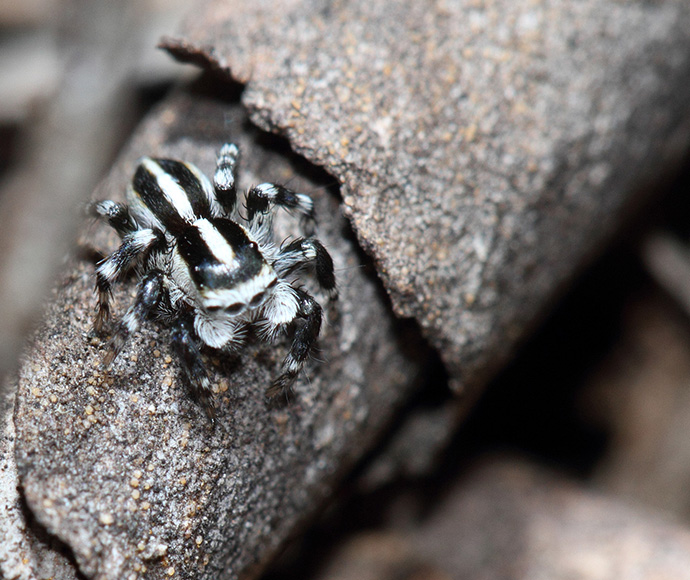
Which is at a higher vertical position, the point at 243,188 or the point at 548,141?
the point at 548,141

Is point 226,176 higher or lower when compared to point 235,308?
higher

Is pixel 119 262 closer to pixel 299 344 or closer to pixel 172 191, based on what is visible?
pixel 172 191

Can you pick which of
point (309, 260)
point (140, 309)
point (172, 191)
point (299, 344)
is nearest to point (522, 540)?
point (299, 344)

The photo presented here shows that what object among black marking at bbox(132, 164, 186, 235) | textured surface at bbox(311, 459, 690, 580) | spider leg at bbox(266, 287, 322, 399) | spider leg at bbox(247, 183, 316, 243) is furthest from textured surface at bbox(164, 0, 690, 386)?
textured surface at bbox(311, 459, 690, 580)

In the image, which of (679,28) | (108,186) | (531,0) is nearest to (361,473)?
(108,186)

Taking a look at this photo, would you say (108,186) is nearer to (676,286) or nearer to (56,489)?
(56,489)
